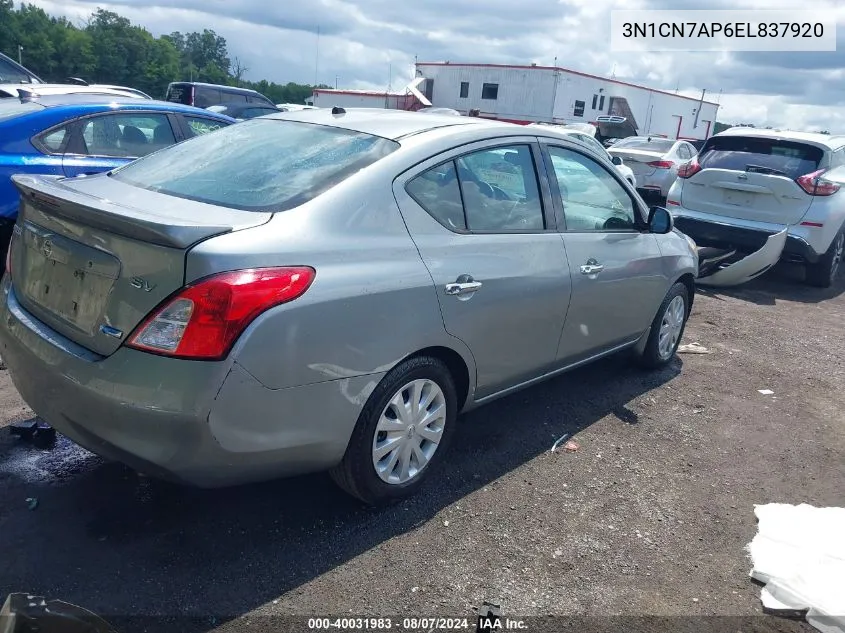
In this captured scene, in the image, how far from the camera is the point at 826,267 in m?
8.56

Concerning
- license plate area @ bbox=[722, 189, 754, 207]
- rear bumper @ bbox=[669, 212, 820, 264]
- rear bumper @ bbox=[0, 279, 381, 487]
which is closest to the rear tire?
rear bumper @ bbox=[669, 212, 820, 264]

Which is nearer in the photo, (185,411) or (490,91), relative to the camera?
(185,411)

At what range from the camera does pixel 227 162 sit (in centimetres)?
329

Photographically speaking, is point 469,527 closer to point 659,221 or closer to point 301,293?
point 301,293

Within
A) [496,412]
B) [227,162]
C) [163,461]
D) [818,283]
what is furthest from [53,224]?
[818,283]

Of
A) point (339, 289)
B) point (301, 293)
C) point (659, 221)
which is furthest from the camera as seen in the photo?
point (659, 221)

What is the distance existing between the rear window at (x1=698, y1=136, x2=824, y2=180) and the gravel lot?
470 centimetres

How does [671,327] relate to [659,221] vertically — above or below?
below

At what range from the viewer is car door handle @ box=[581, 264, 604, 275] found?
3.96 m

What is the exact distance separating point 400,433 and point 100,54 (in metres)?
75.4

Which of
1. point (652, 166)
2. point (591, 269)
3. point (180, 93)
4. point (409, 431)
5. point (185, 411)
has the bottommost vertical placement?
point (409, 431)

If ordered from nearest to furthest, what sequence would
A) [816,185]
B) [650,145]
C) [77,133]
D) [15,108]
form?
[15,108] → [77,133] → [816,185] → [650,145]

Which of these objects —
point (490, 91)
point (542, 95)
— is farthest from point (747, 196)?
point (490, 91)

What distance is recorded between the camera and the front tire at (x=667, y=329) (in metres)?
5.04
